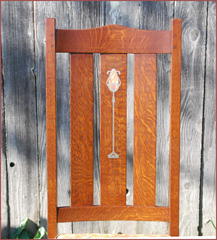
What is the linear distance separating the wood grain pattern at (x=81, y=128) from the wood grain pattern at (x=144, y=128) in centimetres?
15

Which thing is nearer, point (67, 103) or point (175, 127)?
point (175, 127)

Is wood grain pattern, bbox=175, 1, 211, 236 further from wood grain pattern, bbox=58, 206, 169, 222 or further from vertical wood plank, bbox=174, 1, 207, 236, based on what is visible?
wood grain pattern, bbox=58, 206, 169, 222

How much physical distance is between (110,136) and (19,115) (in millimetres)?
508

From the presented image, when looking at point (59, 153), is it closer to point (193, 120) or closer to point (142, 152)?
A: point (142, 152)

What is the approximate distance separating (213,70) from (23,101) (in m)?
0.85

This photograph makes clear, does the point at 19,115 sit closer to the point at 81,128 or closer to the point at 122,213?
the point at 81,128

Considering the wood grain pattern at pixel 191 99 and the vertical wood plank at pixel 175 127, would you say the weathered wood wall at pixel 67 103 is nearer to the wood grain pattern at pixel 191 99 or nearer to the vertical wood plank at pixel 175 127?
the wood grain pattern at pixel 191 99

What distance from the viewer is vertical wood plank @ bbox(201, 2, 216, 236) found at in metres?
1.38

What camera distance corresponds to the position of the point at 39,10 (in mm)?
1351

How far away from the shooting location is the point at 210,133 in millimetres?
1418

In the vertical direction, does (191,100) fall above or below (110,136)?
above

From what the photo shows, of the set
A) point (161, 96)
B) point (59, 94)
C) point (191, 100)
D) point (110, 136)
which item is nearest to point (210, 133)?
point (191, 100)

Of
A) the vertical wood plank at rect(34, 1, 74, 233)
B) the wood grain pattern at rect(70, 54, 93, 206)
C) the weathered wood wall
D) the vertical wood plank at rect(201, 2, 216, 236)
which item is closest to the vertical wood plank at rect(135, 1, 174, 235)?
the weathered wood wall

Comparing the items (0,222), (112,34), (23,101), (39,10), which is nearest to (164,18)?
(112,34)
